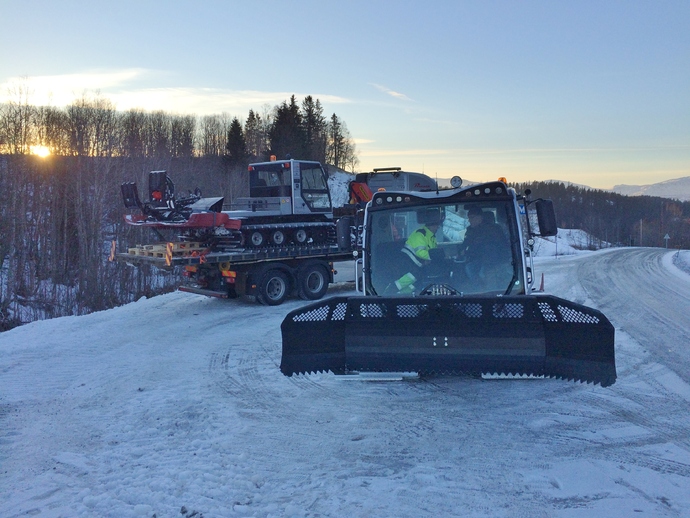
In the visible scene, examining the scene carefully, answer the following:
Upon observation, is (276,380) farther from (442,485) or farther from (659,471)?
(659,471)

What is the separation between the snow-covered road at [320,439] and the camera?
399cm

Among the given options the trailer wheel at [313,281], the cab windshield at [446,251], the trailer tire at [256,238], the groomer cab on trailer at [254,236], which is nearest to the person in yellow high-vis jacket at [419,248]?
the cab windshield at [446,251]

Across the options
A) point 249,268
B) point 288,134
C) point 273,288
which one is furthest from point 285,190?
point 288,134

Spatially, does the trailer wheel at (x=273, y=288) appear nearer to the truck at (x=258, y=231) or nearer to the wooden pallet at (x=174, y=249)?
the truck at (x=258, y=231)

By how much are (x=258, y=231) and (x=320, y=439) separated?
911 centimetres

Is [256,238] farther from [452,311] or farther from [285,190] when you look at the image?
[452,311]

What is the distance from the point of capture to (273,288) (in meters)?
13.0

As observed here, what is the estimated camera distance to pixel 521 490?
407 cm

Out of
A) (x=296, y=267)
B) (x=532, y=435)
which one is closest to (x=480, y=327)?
(x=532, y=435)

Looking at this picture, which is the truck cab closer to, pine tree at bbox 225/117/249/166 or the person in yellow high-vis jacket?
the person in yellow high-vis jacket

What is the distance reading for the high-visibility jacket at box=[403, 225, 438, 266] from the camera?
6152mm

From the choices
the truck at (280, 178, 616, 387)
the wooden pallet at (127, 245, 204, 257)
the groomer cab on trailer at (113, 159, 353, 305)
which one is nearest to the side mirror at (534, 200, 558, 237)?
the truck at (280, 178, 616, 387)

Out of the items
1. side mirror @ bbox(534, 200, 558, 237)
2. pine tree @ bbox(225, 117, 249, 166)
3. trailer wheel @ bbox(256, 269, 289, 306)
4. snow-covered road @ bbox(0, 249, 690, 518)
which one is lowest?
snow-covered road @ bbox(0, 249, 690, 518)

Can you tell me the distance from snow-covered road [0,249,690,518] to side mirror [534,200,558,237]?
1858 mm
